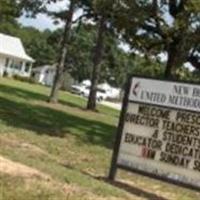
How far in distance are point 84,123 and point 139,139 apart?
45.8ft

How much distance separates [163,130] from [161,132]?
5 centimetres

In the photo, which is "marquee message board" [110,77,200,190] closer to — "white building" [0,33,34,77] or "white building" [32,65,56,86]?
"white building" [0,33,34,77]

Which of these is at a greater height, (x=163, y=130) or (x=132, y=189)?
(x=163, y=130)

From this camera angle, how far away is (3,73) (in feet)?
258

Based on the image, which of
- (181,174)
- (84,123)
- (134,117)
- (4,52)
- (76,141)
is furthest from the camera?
(4,52)

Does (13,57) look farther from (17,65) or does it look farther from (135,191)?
(135,191)

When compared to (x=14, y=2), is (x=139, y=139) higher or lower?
lower

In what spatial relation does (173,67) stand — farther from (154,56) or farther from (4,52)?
(4,52)

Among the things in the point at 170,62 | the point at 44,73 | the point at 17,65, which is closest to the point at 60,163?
the point at 170,62

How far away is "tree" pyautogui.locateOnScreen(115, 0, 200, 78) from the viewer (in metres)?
23.7

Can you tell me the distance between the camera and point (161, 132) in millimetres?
14352

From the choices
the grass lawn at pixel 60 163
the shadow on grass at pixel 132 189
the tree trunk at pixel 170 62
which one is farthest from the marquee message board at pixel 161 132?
the tree trunk at pixel 170 62

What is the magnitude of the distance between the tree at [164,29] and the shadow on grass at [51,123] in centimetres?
327

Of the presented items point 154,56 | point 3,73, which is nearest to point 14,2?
point 154,56
